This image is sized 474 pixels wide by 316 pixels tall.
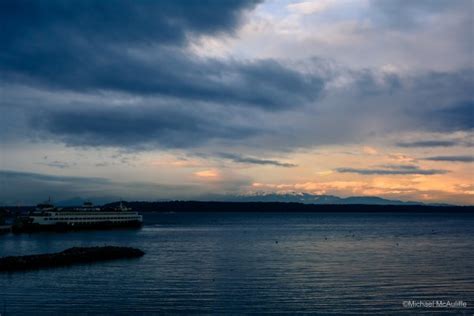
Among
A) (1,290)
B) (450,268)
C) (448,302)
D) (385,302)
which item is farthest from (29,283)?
(450,268)

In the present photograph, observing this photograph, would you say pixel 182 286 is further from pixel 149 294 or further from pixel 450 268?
pixel 450 268

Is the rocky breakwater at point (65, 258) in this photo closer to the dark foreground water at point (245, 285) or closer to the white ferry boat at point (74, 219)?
the dark foreground water at point (245, 285)

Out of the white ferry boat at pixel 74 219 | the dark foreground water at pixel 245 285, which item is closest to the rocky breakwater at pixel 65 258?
the dark foreground water at pixel 245 285

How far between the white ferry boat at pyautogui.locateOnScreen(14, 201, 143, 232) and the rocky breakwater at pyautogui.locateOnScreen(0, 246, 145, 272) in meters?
73.5

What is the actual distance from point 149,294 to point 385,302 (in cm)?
1924

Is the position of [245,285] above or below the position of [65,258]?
below

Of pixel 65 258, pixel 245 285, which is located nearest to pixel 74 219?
pixel 65 258

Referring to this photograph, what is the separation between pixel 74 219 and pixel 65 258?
87.7 meters

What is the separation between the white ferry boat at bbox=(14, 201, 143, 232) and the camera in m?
136

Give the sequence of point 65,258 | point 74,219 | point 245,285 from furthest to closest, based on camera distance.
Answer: point 74,219 → point 65,258 → point 245,285

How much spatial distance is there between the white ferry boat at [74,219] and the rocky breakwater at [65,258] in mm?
73513

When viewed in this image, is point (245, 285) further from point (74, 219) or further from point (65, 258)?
point (74, 219)

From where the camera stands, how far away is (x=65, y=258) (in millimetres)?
62219

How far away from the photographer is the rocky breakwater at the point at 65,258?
56281mm
